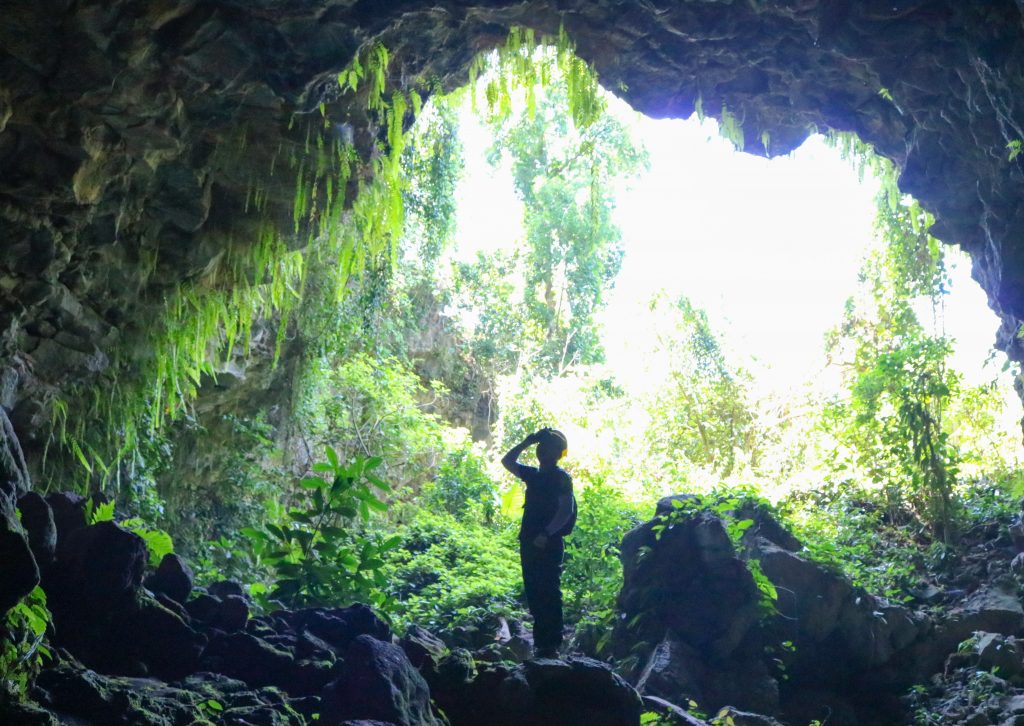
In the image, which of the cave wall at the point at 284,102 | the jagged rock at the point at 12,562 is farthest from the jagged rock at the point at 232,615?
the cave wall at the point at 284,102

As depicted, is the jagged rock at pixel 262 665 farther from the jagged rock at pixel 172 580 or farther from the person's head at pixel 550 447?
the person's head at pixel 550 447

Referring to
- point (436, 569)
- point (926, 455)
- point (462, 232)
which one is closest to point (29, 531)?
point (436, 569)

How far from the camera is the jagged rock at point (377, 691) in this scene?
397cm

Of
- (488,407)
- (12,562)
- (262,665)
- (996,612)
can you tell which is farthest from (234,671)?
(488,407)

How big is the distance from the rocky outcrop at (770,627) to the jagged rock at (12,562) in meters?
4.95

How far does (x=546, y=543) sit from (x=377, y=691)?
286 centimetres

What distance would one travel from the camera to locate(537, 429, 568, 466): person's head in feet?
22.6

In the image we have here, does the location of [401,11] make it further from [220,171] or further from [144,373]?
[144,373]

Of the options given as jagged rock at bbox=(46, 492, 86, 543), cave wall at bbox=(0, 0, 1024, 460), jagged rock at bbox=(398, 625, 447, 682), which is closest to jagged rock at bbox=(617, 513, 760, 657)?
jagged rock at bbox=(398, 625, 447, 682)

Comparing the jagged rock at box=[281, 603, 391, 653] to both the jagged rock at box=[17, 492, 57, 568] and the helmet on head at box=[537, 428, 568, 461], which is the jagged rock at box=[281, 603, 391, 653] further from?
the helmet on head at box=[537, 428, 568, 461]

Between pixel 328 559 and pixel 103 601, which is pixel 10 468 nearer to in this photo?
pixel 103 601

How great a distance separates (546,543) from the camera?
6.71m

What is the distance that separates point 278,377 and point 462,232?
33.4ft

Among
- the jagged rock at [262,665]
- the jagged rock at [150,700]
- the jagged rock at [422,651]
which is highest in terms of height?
the jagged rock at [422,651]
